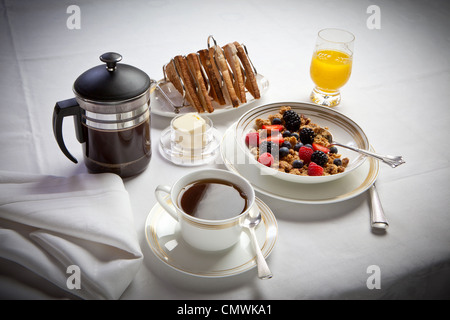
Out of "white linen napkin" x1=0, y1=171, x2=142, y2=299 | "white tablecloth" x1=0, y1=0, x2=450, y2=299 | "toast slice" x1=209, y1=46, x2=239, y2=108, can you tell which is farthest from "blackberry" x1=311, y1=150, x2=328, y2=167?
"white linen napkin" x1=0, y1=171, x2=142, y2=299

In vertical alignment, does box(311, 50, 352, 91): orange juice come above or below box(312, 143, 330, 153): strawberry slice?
above

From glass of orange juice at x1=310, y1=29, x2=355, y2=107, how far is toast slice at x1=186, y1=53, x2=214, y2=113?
358 mm

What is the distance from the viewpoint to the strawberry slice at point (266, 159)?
897 millimetres

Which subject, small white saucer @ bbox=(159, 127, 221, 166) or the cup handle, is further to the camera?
small white saucer @ bbox=(159, 127, 221, 166)

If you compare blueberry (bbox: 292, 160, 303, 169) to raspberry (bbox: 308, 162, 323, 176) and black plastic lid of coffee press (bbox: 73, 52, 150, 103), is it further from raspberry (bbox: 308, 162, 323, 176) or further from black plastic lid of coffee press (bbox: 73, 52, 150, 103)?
black plastic lid of coffee press (bbox: 73, 52, 150, 103)

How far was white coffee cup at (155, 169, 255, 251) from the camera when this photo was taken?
0.67 m

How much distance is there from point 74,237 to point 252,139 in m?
0.47

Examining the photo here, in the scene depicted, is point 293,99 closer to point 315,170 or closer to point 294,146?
point 294,146

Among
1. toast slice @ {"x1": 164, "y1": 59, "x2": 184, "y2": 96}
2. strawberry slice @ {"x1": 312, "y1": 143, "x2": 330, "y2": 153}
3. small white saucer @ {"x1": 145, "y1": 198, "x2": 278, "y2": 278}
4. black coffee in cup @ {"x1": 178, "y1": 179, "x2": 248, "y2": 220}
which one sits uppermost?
toast slice @ {"x1": 164, "y1": 59, "x2": 184, "y2": 96}

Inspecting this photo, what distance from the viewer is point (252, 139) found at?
3.17 feet

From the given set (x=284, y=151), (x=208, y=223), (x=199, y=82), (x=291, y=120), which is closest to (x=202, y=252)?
(x=208, y=223)

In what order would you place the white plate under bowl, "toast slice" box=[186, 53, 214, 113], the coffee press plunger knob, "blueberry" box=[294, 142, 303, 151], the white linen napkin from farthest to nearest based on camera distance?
"toast slice" box=[186, 53, 214, 113] → "blueberry" box=[294, 142, 303, 151] → the white plate under bowl → the coffee press plunger knob → the white linen napkin
